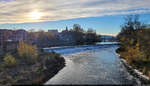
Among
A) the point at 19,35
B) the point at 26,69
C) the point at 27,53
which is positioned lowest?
the point at 26,69

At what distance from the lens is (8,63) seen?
13.9m

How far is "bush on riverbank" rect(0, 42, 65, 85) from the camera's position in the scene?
32.1ft

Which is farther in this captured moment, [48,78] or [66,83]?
[48,78]

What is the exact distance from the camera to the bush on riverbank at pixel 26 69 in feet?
32.1

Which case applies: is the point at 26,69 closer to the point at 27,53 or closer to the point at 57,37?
the point at 27,53

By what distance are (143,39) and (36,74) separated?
10.0 meters

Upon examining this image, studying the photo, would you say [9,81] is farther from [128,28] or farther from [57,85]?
[128,28]

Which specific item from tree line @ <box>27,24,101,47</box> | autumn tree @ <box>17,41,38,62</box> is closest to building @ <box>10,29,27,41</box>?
tree line @ <box>27,24,101,47</box>

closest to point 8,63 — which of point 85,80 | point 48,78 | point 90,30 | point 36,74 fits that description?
point 36,74

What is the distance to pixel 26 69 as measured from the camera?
506 inches

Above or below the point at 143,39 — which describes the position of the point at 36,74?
below

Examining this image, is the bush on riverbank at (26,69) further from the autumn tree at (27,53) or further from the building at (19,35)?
the building at (19,35)

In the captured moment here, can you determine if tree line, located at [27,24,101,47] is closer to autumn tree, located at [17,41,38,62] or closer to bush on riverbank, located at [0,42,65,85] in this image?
autumn tree, located at [17,41,38,62]

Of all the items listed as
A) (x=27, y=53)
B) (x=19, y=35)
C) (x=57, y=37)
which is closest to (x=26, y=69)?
(x=27, y=53)
